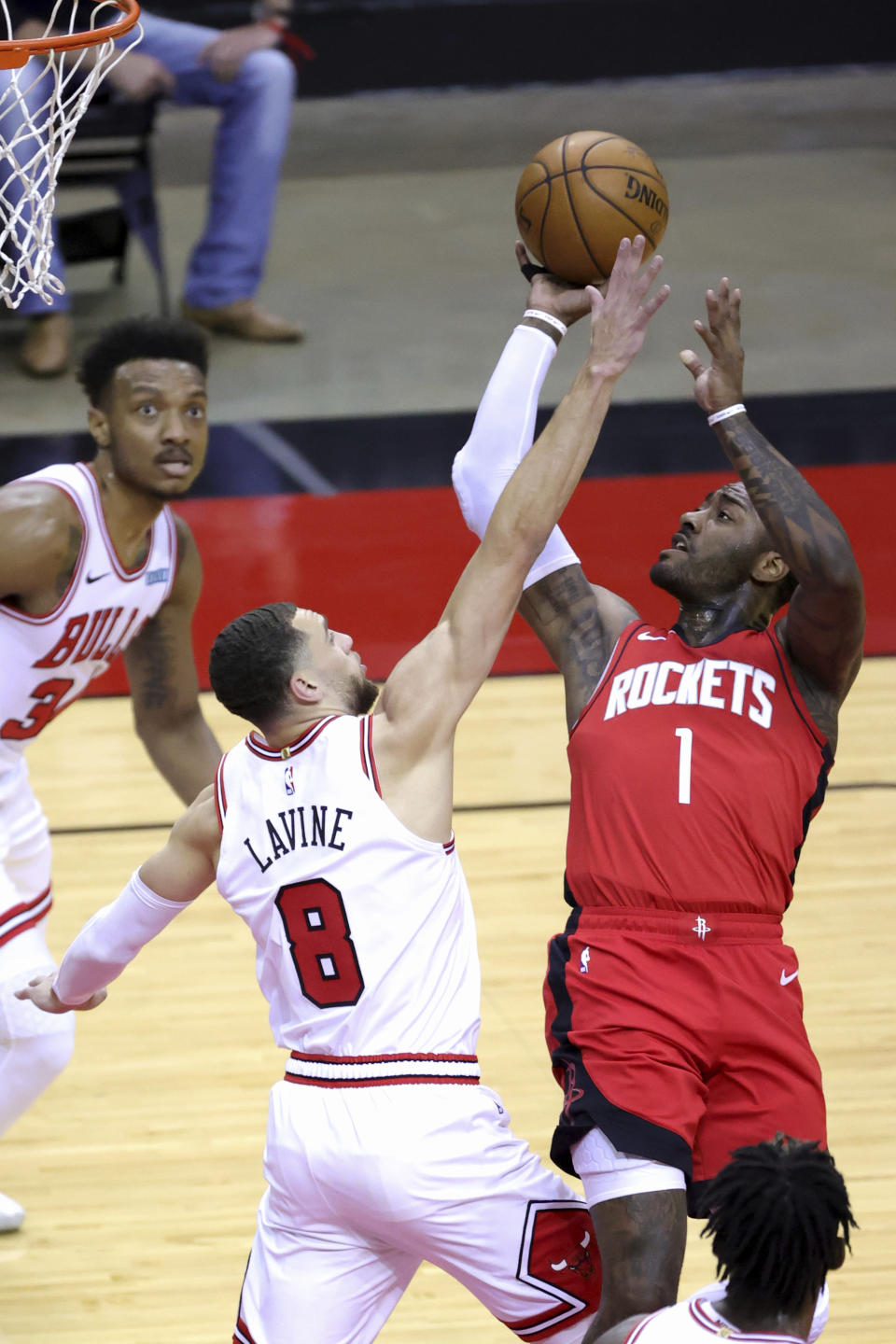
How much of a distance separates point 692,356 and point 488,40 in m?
11.1

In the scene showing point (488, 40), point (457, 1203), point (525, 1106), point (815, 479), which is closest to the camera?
point (457, 1203)

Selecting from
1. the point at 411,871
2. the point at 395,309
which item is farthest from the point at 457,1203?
the point at 395,309

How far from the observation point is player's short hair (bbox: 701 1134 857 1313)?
2268 mm

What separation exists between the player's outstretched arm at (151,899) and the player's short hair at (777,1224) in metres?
1.08

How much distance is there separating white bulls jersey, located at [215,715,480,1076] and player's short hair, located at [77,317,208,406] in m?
1.91

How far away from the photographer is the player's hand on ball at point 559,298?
336 centimetres

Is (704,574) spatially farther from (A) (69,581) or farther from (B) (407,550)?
(B) (407,550)

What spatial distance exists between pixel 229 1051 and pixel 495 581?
244 centimetres

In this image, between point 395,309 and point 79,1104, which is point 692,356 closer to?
point 79,1104

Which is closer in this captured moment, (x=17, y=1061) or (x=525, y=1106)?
(x=17, y=1061)

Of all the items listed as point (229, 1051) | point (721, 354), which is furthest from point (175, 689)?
point (721, 354)

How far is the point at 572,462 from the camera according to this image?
2.88 metres

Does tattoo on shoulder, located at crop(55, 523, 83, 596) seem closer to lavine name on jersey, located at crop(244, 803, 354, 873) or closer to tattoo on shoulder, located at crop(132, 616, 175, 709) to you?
tattoo on shoulder, located at crop(132, 616, 175, 709)

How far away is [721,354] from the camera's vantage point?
311cm
